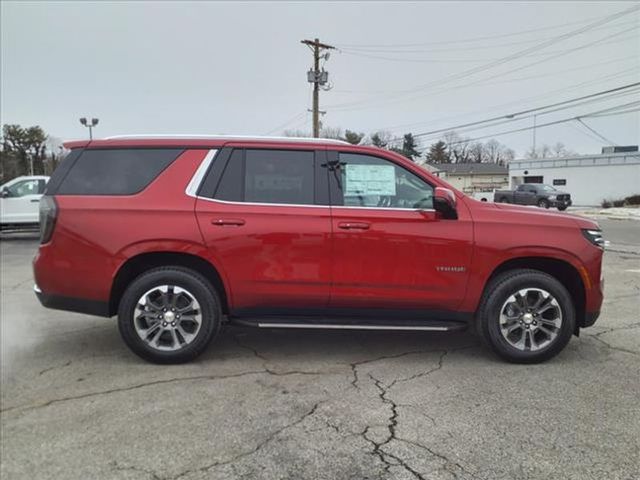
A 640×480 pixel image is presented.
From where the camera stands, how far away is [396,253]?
14.0ft

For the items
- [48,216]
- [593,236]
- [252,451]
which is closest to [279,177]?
[48,216]

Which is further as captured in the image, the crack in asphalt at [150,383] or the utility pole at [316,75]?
the utility pole at [316,75]

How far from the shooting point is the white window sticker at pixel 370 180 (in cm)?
442

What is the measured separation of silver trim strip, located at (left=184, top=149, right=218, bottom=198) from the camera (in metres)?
4.35

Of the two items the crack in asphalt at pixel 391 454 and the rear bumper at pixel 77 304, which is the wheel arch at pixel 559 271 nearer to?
the crack in asphalt at pixel 391 454

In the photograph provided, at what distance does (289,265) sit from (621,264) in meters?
8.92

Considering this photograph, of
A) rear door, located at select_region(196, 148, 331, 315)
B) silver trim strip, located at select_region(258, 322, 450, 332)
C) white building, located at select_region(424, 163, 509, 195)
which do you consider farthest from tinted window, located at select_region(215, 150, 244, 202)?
white building, located at select_region(424, 163, 509, 195)

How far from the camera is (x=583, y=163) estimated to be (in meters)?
43.5

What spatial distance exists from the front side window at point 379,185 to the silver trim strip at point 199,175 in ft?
3.65

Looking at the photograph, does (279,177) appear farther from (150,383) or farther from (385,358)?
(150,383)

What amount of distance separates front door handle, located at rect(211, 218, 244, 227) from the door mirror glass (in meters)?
1.58

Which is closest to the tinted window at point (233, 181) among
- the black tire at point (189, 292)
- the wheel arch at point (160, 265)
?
the wheel arch at point (160, 265)

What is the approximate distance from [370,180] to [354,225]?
471 millimetres

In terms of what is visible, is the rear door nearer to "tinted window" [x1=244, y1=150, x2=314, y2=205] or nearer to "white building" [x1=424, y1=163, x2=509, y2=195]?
"tinted window" [x1=244, y1=150, x2=314, y2=205]
